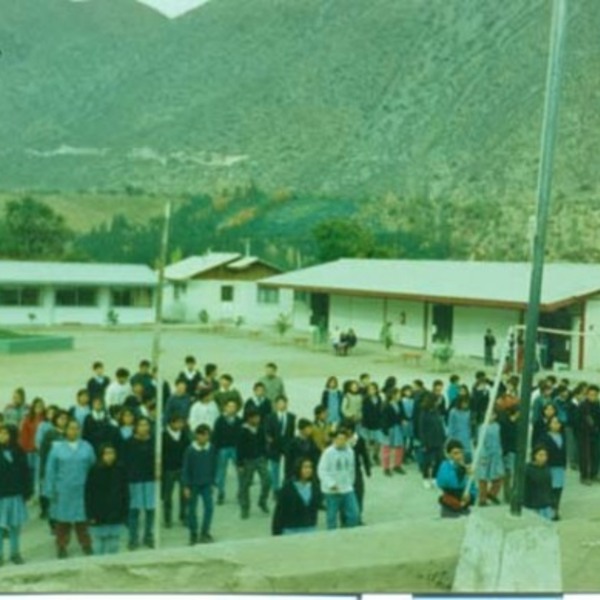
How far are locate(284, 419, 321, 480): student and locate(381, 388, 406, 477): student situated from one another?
1611 mm

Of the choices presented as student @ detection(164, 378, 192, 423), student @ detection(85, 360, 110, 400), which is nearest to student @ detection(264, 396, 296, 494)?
student @ detection(164, 378, 192, 423)

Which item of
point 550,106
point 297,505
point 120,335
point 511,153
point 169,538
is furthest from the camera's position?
point 120,335

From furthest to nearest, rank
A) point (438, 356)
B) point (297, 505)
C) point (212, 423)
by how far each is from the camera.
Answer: point (438, 356)
point (212, 423)
point (297, 505)

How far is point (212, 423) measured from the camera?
765cm

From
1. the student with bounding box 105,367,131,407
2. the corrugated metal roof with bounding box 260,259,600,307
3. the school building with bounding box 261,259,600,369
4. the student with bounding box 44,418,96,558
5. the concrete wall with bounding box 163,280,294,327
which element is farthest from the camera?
the concrete wall with bounding box 163,280,294,327

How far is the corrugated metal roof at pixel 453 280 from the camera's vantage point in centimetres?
1416

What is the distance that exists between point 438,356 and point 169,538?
8299 millimetres

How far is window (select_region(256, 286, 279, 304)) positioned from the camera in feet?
69.8

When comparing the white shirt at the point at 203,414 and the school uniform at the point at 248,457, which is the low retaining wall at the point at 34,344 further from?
the school uniform at the point at 248,457

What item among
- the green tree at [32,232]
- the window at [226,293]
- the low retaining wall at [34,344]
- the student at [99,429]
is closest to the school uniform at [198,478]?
the student at [99,429]

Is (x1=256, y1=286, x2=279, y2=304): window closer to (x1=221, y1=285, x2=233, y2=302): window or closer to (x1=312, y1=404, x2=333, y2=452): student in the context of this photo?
(x1=221, y1=285, x2=233, y2=302): window

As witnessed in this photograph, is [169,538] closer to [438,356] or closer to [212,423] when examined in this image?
[212,423]

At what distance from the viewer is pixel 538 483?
6473 mm

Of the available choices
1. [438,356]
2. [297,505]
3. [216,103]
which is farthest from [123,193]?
[297,505]
